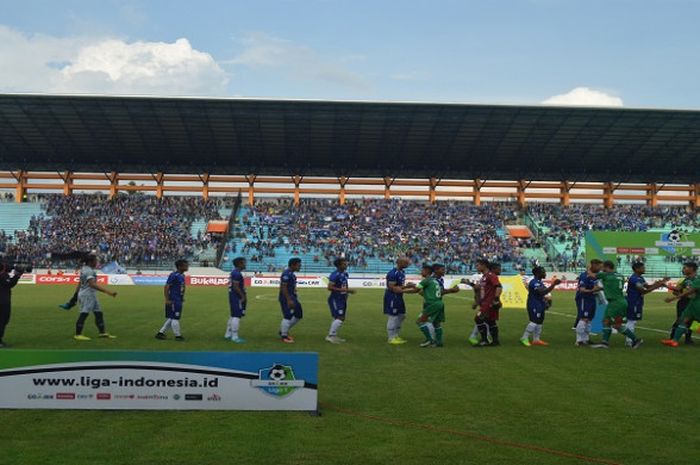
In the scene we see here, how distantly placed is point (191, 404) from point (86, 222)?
177ft

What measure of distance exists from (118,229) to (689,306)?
5002 cm

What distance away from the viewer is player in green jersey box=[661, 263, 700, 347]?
15328 millimetres

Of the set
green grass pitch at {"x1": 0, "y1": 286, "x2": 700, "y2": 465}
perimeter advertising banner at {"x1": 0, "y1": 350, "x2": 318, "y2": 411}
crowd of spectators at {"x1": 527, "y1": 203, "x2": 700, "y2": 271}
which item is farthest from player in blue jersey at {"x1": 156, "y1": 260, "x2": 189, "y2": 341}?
crowd of spectators at {"x1": 527, "y1": 203, "x2": 700, "y2": 271}

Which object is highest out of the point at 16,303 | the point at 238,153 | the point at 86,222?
the point at 238,153

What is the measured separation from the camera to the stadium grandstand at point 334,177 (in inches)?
2016

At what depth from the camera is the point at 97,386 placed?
8.09 metres

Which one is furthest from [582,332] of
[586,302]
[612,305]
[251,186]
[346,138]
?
[251,186]

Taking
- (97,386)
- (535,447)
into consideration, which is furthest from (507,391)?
(97,386)

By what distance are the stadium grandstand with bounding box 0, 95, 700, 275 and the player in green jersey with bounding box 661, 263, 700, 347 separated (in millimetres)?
35558

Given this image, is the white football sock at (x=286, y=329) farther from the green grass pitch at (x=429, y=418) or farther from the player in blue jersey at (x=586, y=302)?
the player in blue jersey at (x=586, y=302)

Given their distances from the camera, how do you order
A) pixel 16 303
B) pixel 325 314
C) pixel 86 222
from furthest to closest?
pixel 86 222
pixel 16 303
pixel 325 314

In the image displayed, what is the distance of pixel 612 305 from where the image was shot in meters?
15.1

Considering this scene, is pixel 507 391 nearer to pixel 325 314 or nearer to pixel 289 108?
pixel 325 314

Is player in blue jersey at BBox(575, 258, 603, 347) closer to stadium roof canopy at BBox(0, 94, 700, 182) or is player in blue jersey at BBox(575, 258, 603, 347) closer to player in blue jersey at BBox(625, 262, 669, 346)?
player in blue jersey at BBox(625, 262, 669, 346)
